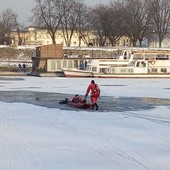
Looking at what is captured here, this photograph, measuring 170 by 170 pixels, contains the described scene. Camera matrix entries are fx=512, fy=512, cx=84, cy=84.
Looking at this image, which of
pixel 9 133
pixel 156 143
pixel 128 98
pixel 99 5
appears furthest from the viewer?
pixel 99 5

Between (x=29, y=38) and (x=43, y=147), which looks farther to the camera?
(x=29, y=38)

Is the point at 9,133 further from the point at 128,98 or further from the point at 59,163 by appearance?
the point at 128,98

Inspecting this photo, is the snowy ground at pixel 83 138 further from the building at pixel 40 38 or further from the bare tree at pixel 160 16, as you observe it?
the building at pixel 40 38

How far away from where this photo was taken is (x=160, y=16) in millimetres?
86188

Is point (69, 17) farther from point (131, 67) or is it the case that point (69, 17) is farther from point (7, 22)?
point (131, 67)

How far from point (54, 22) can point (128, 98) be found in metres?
60.2

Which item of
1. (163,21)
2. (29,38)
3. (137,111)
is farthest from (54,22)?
(137,111)

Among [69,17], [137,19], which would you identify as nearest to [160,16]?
[137,19]

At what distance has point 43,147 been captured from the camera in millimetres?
11969

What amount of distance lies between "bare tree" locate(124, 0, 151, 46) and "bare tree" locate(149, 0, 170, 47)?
1.14 meters

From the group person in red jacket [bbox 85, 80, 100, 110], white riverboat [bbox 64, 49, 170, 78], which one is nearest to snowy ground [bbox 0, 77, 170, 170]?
person in red jacket [bbox 85, 80, 100, 110]

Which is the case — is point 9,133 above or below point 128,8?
below

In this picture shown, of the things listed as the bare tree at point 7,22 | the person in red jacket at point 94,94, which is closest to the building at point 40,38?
the bare tree at point 7,22

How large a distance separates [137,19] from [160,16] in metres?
4.60
